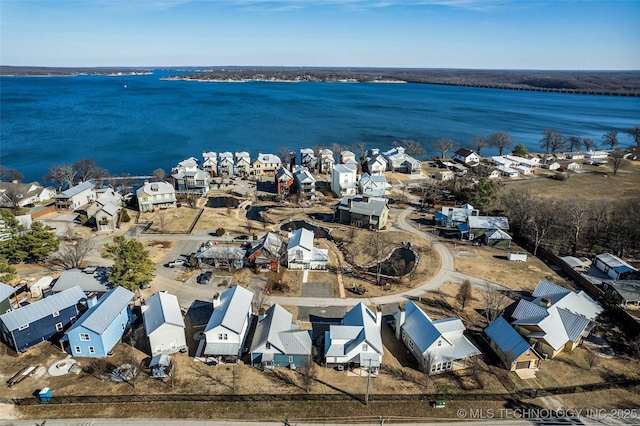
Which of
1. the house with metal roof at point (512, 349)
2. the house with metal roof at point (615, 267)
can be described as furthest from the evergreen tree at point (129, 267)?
the house with metal roof at point (615, 267)

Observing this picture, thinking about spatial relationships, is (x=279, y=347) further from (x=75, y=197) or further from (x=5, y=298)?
(x=75, y=197)

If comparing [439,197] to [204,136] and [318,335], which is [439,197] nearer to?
[318,335]

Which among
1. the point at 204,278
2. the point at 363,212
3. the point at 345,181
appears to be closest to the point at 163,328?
the point at 204,278

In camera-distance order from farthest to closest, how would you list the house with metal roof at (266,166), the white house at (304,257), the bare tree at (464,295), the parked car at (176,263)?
the house with metal roof at (266,166) → the white house at (304,257) → the parked car at (176,263) → the bare tree at (464,295)

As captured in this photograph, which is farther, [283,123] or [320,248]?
[283,123]

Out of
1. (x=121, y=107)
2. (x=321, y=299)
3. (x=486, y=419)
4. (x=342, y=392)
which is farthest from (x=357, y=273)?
(x=121, y=107)

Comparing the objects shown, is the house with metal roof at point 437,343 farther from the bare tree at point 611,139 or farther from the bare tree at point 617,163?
the bare tree at point 611,139

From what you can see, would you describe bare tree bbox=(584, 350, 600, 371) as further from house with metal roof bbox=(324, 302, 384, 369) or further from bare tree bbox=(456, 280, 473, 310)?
house with metal roof bbox=(324, 302, 384, 369)

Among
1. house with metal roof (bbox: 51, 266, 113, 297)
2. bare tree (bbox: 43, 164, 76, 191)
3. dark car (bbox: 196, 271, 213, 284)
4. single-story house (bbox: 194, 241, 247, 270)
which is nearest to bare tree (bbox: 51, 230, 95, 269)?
house with metal roof (bbox: 51, 266, 113, 297)
